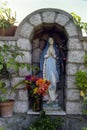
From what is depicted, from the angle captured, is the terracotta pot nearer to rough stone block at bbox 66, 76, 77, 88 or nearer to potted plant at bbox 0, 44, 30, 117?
potted plant at bbox 0, 44, 30, 117

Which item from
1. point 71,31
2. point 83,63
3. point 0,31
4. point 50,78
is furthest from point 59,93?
point 0,31

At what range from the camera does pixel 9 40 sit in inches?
198

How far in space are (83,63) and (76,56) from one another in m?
0.16

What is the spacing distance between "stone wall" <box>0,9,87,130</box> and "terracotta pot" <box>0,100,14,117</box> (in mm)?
131

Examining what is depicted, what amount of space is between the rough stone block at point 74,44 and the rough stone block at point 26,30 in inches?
25.9

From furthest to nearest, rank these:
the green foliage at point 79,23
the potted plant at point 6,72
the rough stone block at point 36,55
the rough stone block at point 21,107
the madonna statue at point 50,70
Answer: the rough stone block at point 36,55 < the madonna statue at point 50,70 < the rough stone block at point 21,107 < the green foliage at point 79,23 < the potted plant at point 6,72

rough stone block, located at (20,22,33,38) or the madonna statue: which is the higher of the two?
rough stone block, located at (20,22,33,38)

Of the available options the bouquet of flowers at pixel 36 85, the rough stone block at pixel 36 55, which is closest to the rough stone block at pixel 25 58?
the bouquet of flowers at pixel 36 85

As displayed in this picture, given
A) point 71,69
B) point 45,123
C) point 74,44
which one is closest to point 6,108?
point 45,123

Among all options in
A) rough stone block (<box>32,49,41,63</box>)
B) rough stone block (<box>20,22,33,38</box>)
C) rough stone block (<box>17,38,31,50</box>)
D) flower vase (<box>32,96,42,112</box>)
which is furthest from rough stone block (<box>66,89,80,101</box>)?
rough stone block (<box>20,22,33,38</box>)

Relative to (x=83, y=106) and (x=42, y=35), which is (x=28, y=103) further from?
(x=42, y=35)

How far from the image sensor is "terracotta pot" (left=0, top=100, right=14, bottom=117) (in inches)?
192

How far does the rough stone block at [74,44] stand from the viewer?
5020mm

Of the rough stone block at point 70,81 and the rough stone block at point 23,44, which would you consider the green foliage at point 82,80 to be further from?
the rough stone block at point 23,44
